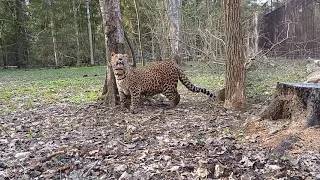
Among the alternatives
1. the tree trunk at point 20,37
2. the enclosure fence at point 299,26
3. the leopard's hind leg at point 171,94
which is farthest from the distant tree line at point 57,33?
the leopard's hind leg at point 171,94

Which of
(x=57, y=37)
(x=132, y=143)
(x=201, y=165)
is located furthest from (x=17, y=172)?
A: (x=57, y=37)

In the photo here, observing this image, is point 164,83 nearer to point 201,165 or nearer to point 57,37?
point 201,165

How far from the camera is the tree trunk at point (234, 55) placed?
6.04 meters

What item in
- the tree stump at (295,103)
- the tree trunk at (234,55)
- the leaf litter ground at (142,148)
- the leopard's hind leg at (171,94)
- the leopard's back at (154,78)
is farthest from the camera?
the leopard's hind leg at (171,94)

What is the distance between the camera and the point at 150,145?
452cm

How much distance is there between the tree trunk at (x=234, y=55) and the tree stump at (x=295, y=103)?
4.26 ft

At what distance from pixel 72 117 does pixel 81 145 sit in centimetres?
202

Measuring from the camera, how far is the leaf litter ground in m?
3.55

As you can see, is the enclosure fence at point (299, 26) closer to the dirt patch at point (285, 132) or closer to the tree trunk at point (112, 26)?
the tree trunk at point (112, 26)

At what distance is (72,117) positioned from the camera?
6.55m

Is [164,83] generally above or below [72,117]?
above

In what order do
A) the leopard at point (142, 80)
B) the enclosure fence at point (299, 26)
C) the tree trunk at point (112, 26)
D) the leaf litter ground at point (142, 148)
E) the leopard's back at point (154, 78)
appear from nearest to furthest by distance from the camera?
1. the leaf litter ground at point (142, 148)
2. the leopard at point (142, 80)
3. the leopard's back at point (154, 78)
4. the tree trunk at point (112, 26)
5. the enclosure fence at point (299, 26)

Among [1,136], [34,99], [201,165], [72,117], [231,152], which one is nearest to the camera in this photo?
[201,165]

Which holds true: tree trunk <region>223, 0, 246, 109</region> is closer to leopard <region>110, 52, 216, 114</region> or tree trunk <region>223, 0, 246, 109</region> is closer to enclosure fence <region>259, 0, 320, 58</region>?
leopard <region>110, 52, 216, 114</region>
